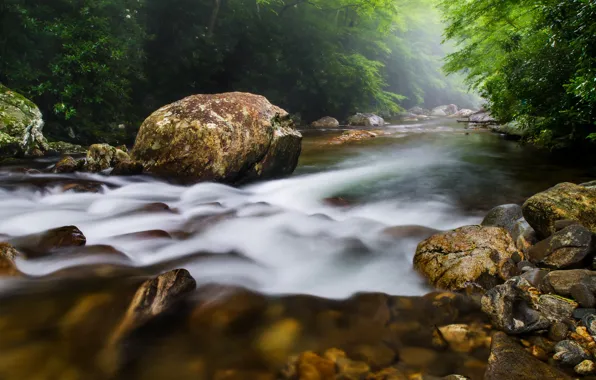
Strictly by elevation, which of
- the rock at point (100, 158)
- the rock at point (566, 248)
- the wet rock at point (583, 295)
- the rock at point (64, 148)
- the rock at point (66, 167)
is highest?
the rock at point (566, 248)

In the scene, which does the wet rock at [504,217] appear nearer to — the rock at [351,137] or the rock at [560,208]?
the rock at [560,208]

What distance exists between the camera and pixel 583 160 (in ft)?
23.5

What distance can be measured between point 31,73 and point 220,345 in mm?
10938

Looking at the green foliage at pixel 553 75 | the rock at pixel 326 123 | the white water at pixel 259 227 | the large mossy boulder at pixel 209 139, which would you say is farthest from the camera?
the rock at pixel 326 123

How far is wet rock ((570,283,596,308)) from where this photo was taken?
85.2 inches

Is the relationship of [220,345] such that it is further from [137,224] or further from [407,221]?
[407,221]

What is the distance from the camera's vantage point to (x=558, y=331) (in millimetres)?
2066

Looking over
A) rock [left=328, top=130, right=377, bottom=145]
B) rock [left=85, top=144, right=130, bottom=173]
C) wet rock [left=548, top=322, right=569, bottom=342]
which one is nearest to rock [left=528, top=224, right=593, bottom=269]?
wet rock [left=548, top=322, right=569, bottom=342]

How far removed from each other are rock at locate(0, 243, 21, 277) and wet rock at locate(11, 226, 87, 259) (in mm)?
136

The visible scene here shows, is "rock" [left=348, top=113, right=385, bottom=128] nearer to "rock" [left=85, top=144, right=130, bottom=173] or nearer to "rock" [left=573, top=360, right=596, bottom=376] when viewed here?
"rock" [left=85, top=144, right=130, bottom=173]

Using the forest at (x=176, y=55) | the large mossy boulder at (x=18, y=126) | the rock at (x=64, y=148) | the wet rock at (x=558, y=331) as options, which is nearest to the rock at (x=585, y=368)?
the wet rock at (x=558, y=331)

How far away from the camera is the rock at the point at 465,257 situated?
274cm

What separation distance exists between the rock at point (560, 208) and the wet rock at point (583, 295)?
0.97 meters

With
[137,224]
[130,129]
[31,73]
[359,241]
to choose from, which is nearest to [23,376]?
[137,224]
